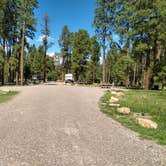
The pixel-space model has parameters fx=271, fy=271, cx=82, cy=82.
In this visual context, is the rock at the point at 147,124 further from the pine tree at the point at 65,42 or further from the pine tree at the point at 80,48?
the pine tree at the point at 65,42

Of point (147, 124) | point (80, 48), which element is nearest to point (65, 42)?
point (80, 48)

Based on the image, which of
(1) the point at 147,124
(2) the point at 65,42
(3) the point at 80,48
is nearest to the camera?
(1) the point at 147,124

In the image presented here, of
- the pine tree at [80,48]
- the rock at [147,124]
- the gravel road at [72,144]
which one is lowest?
the gravel road at [72,144]

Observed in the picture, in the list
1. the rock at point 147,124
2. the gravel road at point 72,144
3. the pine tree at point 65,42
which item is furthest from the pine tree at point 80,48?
the rock at point 147,124

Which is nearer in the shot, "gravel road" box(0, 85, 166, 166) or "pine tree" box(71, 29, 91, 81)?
"gravel road" box(0, 85, 166, 166)

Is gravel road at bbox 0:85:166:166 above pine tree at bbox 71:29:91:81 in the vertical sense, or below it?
below

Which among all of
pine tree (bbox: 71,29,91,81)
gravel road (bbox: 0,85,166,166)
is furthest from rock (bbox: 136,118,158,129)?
pine tree (bbox: 71,29,91,81)

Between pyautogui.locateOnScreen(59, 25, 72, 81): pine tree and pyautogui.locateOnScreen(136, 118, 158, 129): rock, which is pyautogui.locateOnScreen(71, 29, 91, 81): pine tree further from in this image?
pyautogui.locateOnScreen(136, 118, 158, 129): rock

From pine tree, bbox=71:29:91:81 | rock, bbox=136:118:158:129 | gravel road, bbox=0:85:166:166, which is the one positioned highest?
pine tree, bbox=71:29:91:81

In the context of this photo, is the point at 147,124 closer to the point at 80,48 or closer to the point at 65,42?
the point at 80,48

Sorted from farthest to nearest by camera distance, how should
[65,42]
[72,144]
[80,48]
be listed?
1. [65,42]
2. [80,48]
3. [72,144]

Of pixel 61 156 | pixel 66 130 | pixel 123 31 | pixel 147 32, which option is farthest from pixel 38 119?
pixel 123 31

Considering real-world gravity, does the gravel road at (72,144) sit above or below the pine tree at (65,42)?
below

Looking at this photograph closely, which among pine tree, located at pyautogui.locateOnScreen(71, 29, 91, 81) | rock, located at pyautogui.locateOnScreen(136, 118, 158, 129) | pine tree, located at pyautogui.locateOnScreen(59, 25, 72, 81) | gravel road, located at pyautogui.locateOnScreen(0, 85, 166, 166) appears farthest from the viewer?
pine tree, located at pyautogui.locateOnScreen(59, 25, 72, 81)
